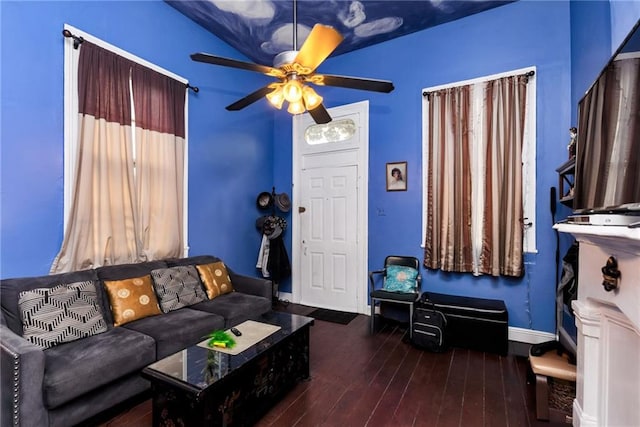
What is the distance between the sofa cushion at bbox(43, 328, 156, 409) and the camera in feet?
5.20

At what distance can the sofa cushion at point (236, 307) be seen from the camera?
264 cm

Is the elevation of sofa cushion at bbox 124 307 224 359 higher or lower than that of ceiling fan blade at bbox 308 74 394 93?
lower

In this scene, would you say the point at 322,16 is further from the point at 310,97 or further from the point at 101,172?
the point at 101,172

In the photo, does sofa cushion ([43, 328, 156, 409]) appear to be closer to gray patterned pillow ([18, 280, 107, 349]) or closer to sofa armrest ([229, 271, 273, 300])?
gray patterned pillow ([18, 280, 107, 349])

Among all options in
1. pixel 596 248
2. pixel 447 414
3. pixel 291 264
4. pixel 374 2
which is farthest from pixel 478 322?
pixel 374 2

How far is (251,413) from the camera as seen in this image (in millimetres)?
1814

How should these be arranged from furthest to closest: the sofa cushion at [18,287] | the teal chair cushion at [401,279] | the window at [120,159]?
the teal chair cushion at [401,279] < the window at [120,159] < the sofa cushion at [18,287]

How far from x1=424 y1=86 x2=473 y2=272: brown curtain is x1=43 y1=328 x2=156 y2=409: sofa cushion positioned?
2962 mm

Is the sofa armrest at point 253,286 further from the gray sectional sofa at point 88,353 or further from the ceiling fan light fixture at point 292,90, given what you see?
the ceiling fan light fixture at point 292,90

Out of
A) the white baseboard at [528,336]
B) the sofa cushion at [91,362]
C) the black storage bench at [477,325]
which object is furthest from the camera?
the white baseboard at [528,336]

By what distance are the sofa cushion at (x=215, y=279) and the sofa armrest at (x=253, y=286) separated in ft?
0.25

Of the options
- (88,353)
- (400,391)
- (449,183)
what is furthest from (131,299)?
(449,183)

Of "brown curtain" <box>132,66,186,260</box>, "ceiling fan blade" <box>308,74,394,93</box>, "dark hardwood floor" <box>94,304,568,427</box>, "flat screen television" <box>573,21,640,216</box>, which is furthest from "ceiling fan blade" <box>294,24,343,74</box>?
"dark hardwood floor" <box>94,304,568,427</box>

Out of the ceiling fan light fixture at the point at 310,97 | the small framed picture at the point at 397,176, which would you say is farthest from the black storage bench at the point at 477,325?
the ceiling fan light fixture at the point at 310,97
